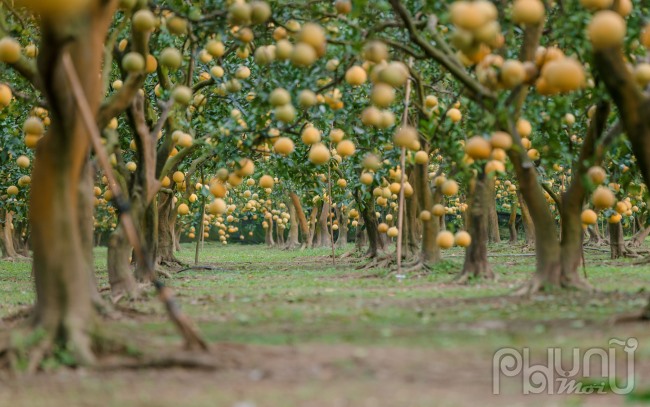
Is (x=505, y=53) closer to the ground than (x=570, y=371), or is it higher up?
higher up

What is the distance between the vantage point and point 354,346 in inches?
210

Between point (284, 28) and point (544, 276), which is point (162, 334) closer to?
point (284, 28)

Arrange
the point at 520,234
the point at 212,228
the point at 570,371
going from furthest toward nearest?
1. the point at 212,228
2. the point at 520,234
3. the point at 570,371

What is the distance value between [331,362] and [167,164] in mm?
6762

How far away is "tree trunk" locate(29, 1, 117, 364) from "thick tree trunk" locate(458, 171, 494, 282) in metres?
5.08

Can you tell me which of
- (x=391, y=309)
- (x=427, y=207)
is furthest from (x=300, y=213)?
(x=391, y=309)

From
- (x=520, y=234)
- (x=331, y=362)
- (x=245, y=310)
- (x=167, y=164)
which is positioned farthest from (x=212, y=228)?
(x=331, y=362)

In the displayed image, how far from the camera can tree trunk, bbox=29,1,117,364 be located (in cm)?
536

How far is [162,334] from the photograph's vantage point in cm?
644

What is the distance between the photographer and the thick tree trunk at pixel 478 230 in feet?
30.9

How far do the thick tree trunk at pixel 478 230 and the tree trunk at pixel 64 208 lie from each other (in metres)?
5.08

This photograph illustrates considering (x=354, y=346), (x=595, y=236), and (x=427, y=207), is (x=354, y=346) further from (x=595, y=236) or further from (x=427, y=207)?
(x=595, y=236)

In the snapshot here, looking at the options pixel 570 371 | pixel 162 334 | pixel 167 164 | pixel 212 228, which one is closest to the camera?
pixel 570 371

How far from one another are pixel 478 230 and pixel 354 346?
200 inches
